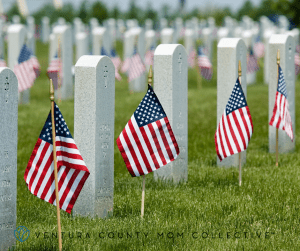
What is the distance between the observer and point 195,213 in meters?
6.74

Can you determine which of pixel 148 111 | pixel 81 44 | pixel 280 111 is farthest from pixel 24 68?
pixel 148 111

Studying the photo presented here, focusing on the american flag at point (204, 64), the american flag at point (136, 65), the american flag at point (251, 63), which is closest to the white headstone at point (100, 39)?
the american flag at point (136, 65)

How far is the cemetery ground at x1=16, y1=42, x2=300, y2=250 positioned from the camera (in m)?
5.74

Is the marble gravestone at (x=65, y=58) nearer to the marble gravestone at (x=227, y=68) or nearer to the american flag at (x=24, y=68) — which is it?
the american flag at (x=24, y=68)

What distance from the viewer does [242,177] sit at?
864 cm

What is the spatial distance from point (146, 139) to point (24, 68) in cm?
1045

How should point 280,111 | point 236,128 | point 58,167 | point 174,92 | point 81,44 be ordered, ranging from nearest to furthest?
point 58,167
point 236,128
point 174,92
point 280,111
point 81,44

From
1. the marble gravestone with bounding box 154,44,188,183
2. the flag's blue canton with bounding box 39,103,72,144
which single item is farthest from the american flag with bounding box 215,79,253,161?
the flag's blue canton with bounding box 39,103,72,144

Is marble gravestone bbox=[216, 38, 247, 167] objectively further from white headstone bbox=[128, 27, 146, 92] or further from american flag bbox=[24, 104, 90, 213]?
white headstone bbox=[128, 27, 146, 92]

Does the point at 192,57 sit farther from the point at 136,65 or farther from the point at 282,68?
the point at 282,68

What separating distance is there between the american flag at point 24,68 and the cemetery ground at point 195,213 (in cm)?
557

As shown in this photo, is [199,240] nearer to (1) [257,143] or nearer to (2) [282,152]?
(2) [282,152]

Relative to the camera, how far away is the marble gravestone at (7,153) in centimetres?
527

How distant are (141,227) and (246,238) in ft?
3.62
